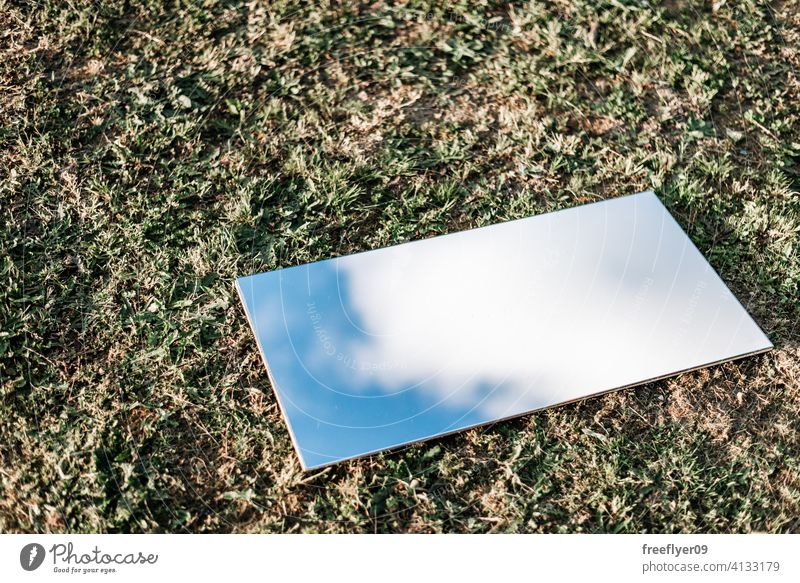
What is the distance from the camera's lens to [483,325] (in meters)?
3.58

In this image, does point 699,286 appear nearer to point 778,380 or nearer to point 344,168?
point 778,380

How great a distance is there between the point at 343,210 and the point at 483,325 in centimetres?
90

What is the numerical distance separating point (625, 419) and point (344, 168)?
5.93 ft

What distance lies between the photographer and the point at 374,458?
3.19 m

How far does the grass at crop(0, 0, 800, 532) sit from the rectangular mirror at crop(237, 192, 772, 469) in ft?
0.29

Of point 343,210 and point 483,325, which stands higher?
point 343,210
